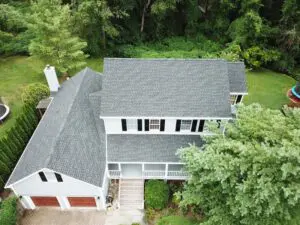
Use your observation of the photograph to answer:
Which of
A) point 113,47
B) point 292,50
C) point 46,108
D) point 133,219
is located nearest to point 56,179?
point 133,219

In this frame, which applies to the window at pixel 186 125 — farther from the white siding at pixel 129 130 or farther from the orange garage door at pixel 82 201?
the orange garage door at pixel 82 201

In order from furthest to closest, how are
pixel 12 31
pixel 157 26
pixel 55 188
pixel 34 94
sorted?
1. pixel 157 26
2. pixel 12 31
3. pixel 34 94
4. pixel 55 188

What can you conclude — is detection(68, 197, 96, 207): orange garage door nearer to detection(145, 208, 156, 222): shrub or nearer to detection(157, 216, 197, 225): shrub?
detection(145, 208, 156, 222): shrub

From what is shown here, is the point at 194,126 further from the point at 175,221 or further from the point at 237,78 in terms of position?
the point at 175,221

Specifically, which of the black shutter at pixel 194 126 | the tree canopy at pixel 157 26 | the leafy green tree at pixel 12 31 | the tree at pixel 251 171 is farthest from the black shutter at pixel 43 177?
the leafy green tree at pixel 12 31

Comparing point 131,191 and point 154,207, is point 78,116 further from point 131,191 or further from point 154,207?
point 154,207

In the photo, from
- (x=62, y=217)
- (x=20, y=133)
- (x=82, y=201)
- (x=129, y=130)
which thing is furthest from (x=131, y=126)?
(x=20, y=133)
